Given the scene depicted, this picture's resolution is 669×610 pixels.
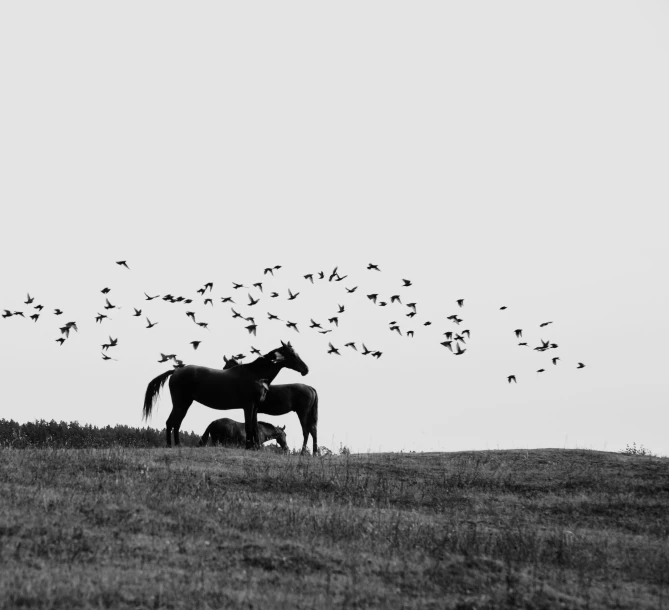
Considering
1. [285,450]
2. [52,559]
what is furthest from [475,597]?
[285,450]

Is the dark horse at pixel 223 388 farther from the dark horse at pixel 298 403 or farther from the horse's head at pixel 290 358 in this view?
the dark horse at pixel 298 403

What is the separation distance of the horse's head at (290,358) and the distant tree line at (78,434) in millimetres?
6772

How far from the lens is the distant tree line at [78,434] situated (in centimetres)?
3316

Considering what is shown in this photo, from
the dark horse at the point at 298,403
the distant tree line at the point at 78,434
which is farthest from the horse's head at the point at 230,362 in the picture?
the distant tree line at the point at 78,434

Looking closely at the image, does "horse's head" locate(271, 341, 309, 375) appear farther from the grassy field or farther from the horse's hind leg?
the grassy field

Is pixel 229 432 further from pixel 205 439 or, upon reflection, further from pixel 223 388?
pixel 223 388

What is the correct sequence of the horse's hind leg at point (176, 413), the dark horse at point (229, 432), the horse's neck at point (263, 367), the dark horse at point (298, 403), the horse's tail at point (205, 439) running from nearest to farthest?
the horse's hind leg at point (176, 413)
the horse's neck at point (263, 367)
the dark horse at point (298, 403)
the horse's tail at point (205, 439)
the dark horse at point (229, 432)

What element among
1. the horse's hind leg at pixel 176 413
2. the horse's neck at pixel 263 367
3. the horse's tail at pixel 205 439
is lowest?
the horse's tail at pixel 205 439

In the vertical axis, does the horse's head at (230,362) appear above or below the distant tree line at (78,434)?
above

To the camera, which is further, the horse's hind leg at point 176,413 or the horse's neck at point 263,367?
the horse's neck at point 263,367

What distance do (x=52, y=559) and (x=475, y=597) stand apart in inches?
225

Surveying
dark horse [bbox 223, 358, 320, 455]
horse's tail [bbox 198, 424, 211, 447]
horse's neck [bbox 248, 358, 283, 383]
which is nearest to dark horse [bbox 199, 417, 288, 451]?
horse's tail [bbox 198, 424, 211, 447]

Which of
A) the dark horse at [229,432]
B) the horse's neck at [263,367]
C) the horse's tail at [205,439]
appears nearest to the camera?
the horse's neck at [263,367]

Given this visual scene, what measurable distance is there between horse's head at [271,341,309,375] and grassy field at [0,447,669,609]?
14.6 feet
